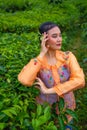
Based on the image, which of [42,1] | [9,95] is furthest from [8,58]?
[42,1]

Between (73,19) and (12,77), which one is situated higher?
(73,19)

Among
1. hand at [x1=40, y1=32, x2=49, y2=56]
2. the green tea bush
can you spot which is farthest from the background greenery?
hand at [x1=40, y1=32, x2=49, y2=56]

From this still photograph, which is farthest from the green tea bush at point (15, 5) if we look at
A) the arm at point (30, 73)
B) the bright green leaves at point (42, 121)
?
the bright green leaves at point (42, 121)

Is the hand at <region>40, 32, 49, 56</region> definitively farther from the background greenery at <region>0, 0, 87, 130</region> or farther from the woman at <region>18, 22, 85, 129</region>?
the background greenery at <region>0, 0, 87, 130</region>

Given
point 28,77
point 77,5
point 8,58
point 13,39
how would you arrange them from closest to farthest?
point 28,77 → point 8,58 → point 13,39 → point 77,5

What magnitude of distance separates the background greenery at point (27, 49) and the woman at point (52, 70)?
0.17 metres

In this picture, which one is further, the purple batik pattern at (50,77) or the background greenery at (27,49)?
the purple batik pattern at (50,77)

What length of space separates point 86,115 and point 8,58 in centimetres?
146

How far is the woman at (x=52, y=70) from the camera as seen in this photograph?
3342 millimetres

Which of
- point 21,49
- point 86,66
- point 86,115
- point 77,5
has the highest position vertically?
point 77,5

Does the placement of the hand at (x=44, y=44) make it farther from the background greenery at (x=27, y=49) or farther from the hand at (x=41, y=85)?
the background greenery at (x=27, y=49)

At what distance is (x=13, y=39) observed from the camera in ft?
20.6

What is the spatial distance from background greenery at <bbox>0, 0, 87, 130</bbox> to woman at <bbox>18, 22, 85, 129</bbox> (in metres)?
0.17

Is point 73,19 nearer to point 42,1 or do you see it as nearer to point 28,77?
point 42,1
